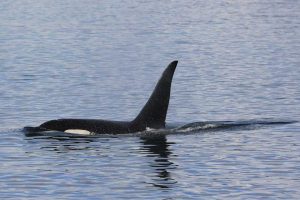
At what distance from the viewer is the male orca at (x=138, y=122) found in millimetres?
32125

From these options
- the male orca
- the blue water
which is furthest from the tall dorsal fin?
the blue water

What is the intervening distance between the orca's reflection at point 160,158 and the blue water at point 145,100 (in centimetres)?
3

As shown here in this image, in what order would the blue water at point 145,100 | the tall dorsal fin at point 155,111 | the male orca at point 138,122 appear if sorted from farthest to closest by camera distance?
the tall dorsal fin at point 155,111
the male orca at point 138,122
the blue water at point 145,100

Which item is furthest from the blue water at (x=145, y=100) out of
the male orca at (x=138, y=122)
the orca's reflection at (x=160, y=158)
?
the male orca at (x=138, y=122)

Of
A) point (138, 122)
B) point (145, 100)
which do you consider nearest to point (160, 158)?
point (138, 122)

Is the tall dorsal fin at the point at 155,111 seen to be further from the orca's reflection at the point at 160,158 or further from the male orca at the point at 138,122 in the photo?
the orca's reflection at the point at 160,158

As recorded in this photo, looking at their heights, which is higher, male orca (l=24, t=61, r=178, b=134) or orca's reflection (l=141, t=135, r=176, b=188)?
male orca (l=24, t=61, r=178, b=134)

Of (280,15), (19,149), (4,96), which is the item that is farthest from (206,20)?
(19,149)

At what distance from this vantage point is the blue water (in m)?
25.7

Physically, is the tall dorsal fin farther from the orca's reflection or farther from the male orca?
the orca's reflection

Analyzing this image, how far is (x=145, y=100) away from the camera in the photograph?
1812 inches

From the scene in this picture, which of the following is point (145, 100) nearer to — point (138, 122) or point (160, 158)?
point (138, 122)

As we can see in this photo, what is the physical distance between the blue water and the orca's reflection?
29mm

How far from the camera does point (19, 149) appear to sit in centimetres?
3025
